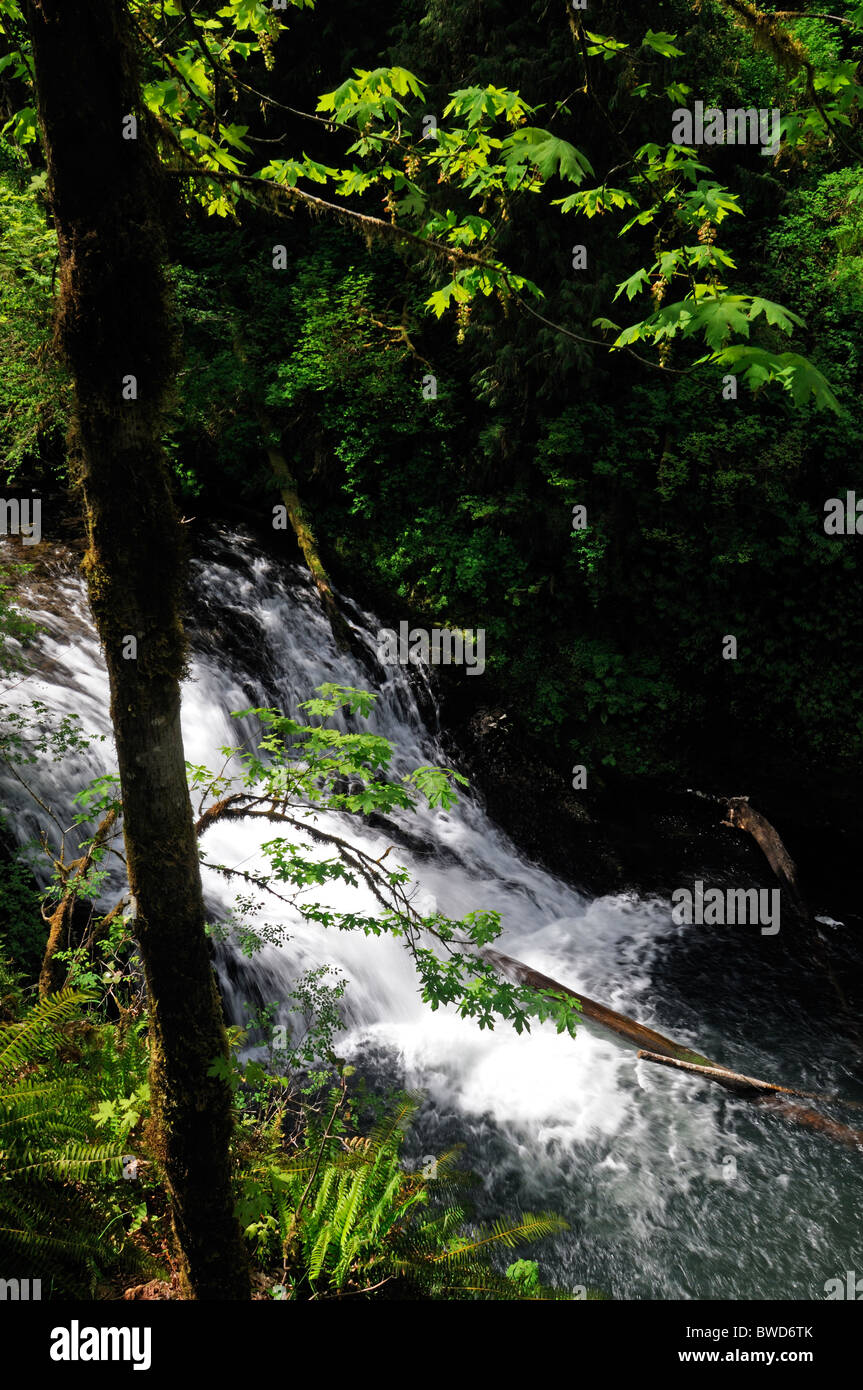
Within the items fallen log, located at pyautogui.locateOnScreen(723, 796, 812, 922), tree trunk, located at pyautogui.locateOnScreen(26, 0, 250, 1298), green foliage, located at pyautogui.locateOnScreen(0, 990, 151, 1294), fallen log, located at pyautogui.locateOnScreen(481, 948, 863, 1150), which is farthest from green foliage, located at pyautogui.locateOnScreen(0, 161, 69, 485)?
fallen log, located at pyautogui.locateOnScreen(723, 796, 812, 922)

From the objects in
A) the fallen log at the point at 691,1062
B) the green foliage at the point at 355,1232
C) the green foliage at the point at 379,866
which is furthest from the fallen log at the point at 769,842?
the green foliage at the point at 379,866

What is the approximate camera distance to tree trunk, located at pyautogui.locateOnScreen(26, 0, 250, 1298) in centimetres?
213

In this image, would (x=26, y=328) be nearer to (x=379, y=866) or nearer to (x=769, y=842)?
(x=379, y=866)

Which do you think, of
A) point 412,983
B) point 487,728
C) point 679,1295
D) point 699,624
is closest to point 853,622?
point 699,624

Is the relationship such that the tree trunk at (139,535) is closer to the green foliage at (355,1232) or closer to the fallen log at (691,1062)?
the green foliage at (355,1232)

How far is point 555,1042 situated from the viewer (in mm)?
7078

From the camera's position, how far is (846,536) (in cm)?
1067

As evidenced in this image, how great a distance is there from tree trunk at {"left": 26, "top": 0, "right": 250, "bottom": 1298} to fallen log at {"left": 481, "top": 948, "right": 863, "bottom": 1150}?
12.8 feet

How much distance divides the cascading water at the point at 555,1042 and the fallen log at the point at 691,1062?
0.12 metres

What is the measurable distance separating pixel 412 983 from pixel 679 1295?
319cm

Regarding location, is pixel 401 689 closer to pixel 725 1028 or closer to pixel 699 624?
pixel 699 624

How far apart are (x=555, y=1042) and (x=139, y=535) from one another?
20.6 ft

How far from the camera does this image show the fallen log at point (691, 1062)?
20.8ft

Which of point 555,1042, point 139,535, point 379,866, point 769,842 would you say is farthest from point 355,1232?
point 769,842
